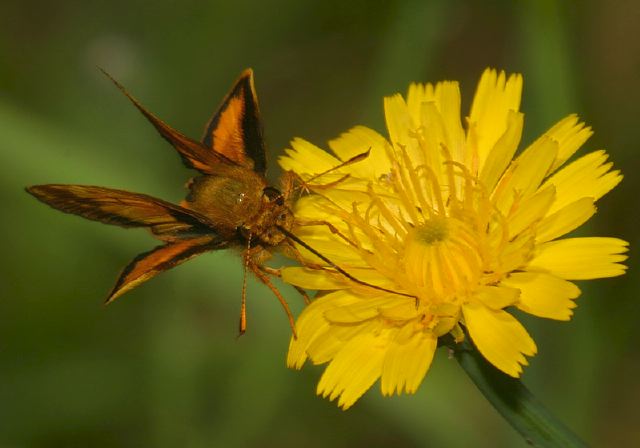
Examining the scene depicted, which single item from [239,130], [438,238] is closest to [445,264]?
[438,238]

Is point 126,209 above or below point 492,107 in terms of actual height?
below

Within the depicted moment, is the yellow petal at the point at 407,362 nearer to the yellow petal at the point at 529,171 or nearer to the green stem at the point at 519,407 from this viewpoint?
the green stem at the point at 519,407

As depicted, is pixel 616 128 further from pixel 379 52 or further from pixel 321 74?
pixel 321 74

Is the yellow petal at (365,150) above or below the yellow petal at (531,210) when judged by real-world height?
above

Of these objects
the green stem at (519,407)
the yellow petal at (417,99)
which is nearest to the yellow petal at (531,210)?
the green stem at (519,407)

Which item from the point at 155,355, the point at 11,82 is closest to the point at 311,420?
the point at 155,355

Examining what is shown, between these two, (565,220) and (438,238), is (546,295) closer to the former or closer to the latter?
(565,220)
